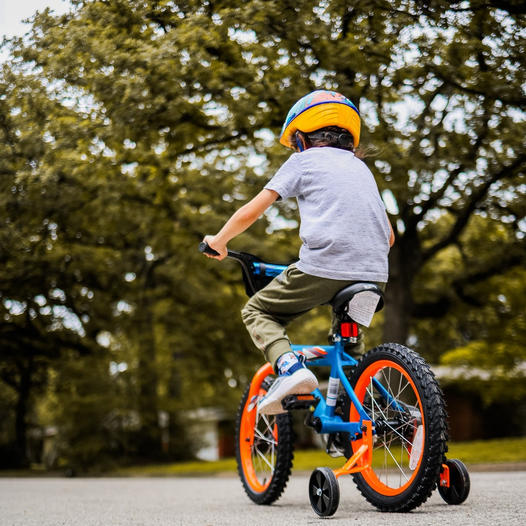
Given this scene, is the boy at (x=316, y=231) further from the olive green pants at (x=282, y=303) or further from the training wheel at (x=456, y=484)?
the training wheel at (x=456, y=484)

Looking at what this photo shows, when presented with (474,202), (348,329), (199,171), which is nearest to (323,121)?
(348,329)

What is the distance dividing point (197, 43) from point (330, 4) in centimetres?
147

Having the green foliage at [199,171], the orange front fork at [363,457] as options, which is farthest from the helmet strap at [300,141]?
the green foliage at [199,171]

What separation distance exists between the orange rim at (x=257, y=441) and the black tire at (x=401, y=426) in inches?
35.4

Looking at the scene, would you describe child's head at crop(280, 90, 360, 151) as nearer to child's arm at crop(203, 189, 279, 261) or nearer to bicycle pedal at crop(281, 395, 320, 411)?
child's arm at crop(203, 189, 279, 261)

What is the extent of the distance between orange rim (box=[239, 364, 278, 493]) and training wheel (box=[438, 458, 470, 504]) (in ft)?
3.95

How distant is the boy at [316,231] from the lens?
12.4 ft

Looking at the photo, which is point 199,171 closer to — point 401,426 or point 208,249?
point 208,249

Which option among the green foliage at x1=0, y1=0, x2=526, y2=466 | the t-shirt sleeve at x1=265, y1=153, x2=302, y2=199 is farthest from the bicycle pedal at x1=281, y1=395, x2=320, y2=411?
the green foliage at x1=0, y1=0, x2=526, y2=466

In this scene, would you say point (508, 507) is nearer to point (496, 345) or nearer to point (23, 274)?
point (23, 274)

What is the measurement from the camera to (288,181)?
3846 mm

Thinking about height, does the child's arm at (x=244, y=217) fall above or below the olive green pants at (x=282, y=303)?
above

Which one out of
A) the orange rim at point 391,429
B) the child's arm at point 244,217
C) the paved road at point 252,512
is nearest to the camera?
the paved road at point 252,512

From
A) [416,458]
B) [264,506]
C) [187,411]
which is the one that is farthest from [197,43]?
[187,411]
